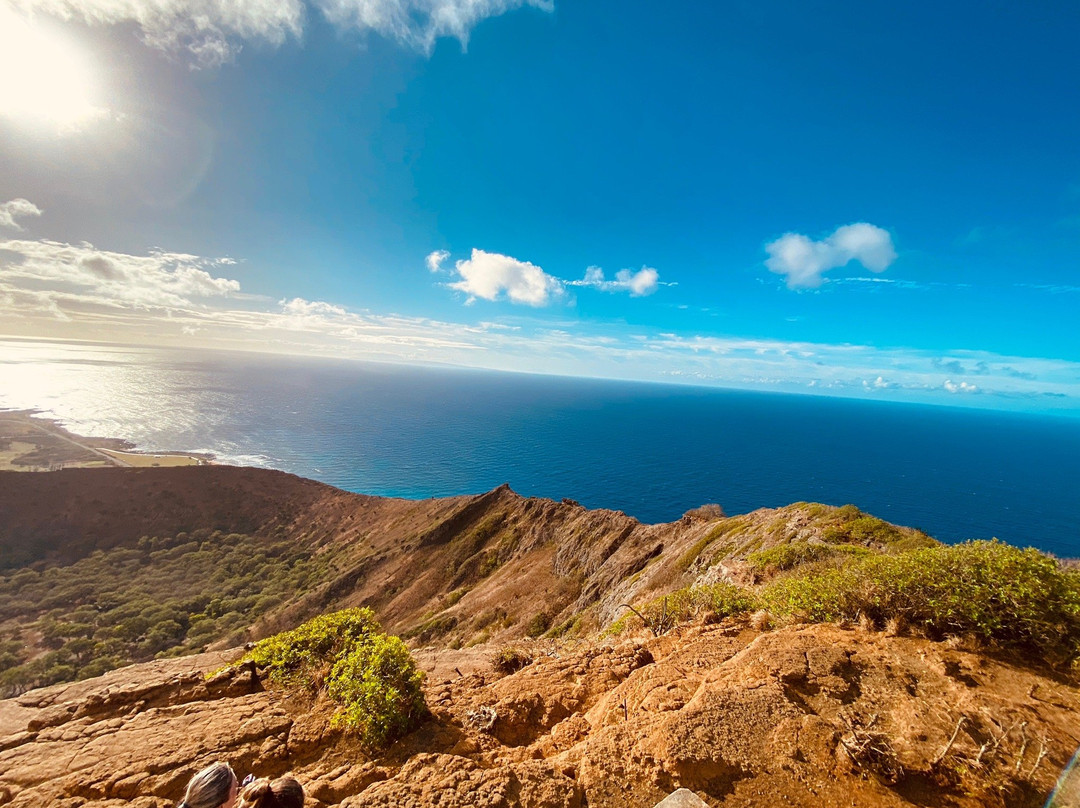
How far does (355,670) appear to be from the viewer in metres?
7.75

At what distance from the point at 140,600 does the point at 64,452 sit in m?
107

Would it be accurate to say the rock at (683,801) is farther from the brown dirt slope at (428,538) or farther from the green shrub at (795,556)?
the brown dirt slope at (428,538)

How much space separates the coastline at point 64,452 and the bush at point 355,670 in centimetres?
12731

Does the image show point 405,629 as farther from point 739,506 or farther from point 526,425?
point 526,425

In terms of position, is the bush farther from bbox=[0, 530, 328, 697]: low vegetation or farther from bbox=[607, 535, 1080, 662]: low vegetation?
bbox=[0, 530, 328, 697]: low vegetation

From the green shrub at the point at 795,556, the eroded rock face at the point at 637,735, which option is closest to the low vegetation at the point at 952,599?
the eroded rock face at the point at 637,735

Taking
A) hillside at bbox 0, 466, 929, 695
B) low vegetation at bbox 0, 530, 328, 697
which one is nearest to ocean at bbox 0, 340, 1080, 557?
hillside at bbox 0, 466, 929, 695

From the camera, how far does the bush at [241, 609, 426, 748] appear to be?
692 cm

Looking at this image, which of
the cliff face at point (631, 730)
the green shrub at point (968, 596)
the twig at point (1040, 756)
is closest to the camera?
the twig at point (1040, 756)

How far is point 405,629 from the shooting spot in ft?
157

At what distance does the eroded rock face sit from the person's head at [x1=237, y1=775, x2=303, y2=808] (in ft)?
5.25

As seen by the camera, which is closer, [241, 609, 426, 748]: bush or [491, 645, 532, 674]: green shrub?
[241, 609, 426, 748]: bush

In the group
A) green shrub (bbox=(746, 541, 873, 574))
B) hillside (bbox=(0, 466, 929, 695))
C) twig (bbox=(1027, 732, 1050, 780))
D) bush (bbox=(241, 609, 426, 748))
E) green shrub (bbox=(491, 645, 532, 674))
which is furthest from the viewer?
hillside (bbox=(0, 466, 929, 695))

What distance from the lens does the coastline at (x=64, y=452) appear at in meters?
109
